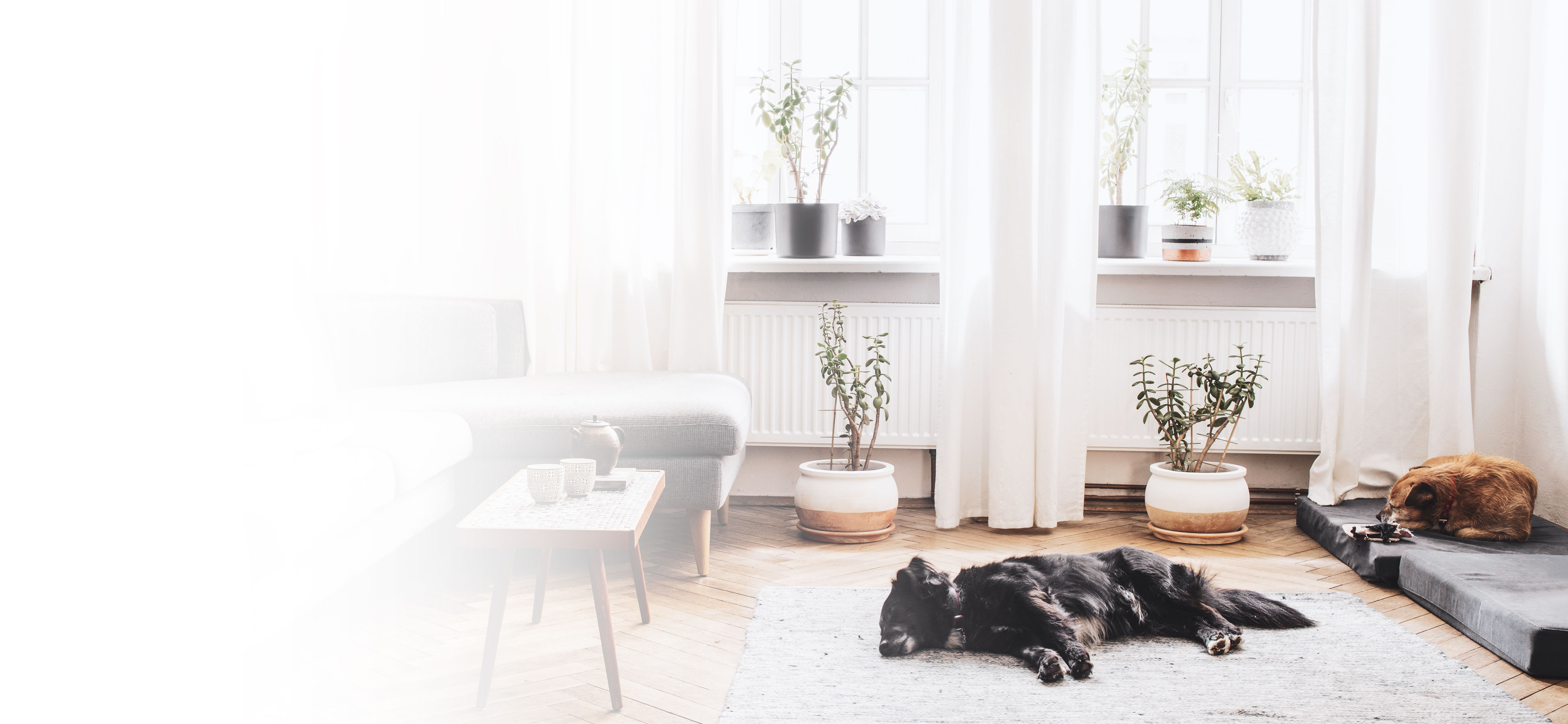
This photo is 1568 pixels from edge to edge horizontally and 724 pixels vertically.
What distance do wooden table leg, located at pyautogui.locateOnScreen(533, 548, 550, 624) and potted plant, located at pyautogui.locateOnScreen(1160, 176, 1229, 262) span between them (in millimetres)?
2175

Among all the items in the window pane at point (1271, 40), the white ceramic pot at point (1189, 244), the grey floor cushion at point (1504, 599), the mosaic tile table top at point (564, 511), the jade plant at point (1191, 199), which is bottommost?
the grey floor cushion at point (1504, 599)

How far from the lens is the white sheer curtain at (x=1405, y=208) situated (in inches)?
109

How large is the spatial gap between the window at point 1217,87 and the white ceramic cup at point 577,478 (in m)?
2.33

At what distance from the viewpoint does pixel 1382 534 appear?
2.35 meters

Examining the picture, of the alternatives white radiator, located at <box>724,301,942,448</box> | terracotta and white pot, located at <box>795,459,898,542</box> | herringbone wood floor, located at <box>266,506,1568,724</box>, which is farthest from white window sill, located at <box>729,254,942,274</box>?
herringbone wood floor, located at <box>266,506,1568,724</box>

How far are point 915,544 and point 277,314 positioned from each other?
5.55ft

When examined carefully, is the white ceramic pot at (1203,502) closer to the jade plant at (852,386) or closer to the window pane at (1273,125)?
the jade plant at (852,386)

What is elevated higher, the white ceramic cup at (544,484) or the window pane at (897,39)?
the window pane at (897,39)

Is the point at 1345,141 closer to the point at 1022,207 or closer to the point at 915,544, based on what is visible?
the point at 1022,207

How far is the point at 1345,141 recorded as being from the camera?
9.25ft

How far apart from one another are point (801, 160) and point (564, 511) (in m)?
1.85

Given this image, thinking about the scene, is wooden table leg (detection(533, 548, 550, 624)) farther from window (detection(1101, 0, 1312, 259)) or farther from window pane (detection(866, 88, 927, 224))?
window (detection(1101, 0, 1312, 259))

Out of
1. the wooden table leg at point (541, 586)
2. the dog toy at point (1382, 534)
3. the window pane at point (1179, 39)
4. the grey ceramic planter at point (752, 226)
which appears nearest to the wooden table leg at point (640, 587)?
the wooden table leg at point (541, 586)

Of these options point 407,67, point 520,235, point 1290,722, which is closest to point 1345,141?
point 1290,722
